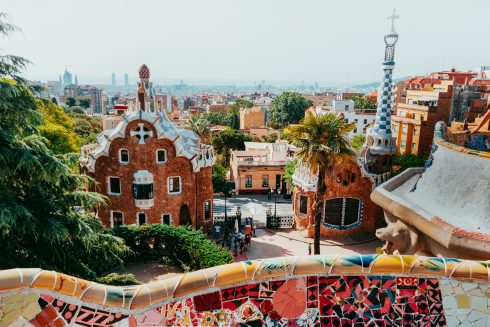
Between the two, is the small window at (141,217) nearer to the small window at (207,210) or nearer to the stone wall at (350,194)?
the small window at (207,210)

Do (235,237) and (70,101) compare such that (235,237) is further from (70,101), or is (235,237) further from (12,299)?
(70,101)

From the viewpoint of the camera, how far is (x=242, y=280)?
4.74m

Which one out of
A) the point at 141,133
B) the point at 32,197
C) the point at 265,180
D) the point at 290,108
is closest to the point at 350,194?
the point at 141,133

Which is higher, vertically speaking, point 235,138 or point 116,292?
point 116,292

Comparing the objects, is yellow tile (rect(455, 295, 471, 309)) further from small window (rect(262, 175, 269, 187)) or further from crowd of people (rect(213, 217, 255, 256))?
small window (rect(262, 175, 269, 187))

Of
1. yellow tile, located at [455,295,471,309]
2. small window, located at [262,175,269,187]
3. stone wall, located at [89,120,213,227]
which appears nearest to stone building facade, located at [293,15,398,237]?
stone wall, located at [89,120,213,227]

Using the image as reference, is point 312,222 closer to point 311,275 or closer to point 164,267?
point 164,267

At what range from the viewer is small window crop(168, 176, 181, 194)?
24.9 m

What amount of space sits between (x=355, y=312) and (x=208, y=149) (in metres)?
22.7

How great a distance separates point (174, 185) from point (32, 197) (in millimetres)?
13352

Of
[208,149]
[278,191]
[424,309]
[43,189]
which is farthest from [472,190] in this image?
[278,191]

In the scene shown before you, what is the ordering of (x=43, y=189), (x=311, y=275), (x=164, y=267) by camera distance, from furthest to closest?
1. (x=164, y=267)
2. (x=43, y=189)
3. (x=311, y=275)

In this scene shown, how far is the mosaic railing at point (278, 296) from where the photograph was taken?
4441 mm

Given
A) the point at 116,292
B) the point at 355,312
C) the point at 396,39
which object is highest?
the point at 396,39
